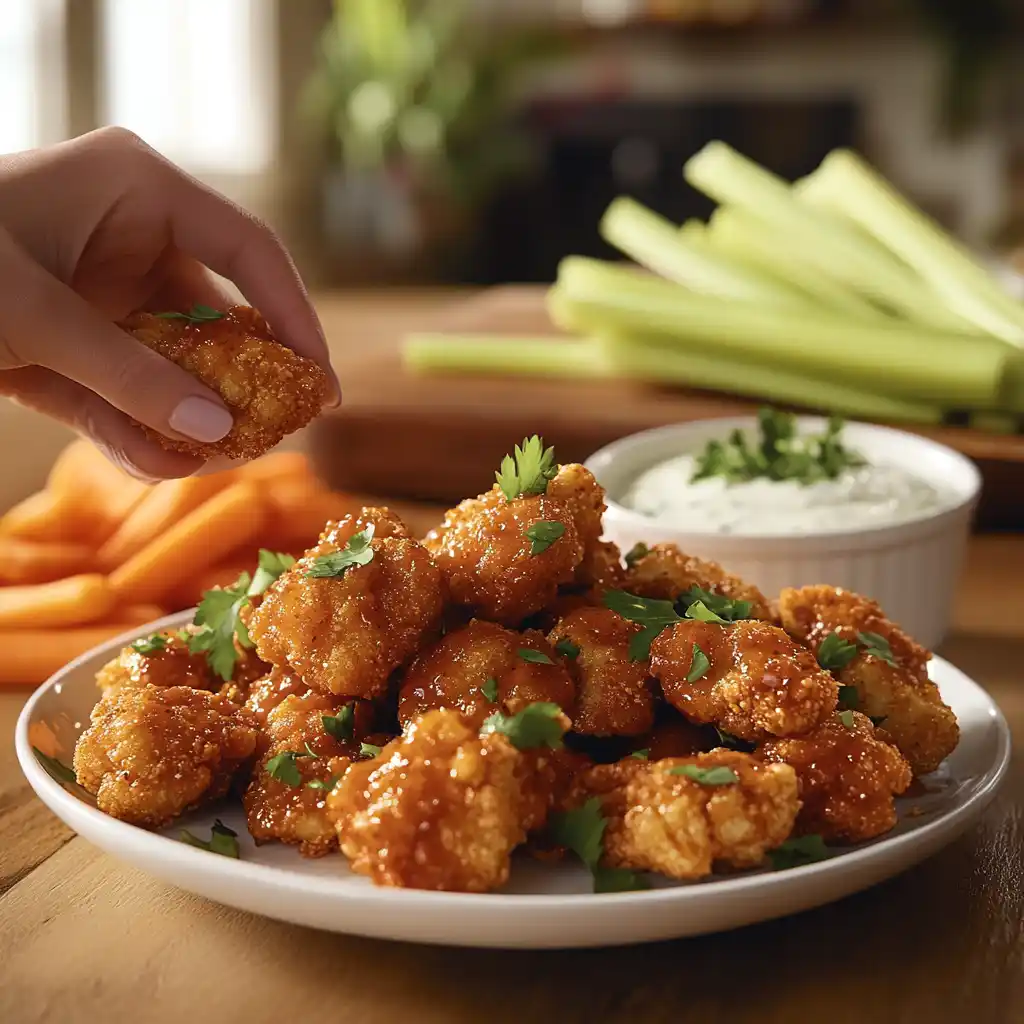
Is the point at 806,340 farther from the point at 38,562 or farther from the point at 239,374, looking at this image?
the point at 239,374

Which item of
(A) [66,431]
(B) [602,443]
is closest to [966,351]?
(B) [602,443]

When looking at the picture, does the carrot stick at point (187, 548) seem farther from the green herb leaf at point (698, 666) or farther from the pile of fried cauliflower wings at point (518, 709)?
the green herb leaf at point (698, 666)

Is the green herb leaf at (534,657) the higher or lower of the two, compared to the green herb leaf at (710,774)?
higher

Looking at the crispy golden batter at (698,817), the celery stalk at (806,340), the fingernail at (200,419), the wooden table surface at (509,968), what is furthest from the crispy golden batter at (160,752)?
the celery stalk at (806,340)

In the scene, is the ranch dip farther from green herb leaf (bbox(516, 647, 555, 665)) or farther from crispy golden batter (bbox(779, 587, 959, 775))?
green herb leaf (bbox(516, 647, 555, 665))

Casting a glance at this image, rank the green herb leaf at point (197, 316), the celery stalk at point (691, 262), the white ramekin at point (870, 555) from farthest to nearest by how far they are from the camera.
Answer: the celery stalk at point (691, 262) < the white ramekin at point (870, 555) < the green herb leaf at point (197, 316)

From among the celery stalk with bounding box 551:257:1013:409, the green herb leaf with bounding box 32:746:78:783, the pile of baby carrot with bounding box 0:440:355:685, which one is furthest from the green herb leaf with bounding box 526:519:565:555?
the celery stalk with bounding box 551:257:1013:409

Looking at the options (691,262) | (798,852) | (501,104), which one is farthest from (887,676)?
(501,104)
